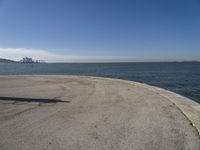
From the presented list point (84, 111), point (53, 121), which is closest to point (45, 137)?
point (53, 121)

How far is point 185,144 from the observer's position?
4.38 metres

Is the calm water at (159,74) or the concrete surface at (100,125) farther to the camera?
the calm water at (159,74)

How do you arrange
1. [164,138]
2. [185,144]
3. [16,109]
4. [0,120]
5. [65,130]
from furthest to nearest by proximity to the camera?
[16,109], [0,120], [65,130], [164,138], [185,144]

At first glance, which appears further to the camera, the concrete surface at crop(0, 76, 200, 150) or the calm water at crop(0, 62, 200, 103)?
the calm water at crop(0, 62, 200, 103)

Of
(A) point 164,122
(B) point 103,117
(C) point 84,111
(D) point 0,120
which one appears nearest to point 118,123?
(B) point 103,117

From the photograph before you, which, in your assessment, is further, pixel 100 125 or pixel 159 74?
pixel 159 74

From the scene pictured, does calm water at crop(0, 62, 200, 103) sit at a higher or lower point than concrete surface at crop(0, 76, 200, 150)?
lower

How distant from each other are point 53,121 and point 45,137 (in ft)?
4.14

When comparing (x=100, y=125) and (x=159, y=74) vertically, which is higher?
(x=100, y=125)

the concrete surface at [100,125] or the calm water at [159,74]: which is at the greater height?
the concrete surface at [100,125]

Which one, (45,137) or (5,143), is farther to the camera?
(45,137)

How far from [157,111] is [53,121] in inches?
133

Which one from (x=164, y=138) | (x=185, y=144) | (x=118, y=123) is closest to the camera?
(x=185, y=144)

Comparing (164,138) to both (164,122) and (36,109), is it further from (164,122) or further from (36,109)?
(36,109)
